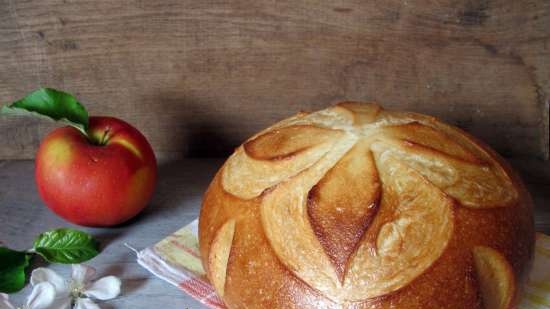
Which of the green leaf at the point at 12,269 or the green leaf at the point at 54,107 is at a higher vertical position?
the green leaf at the point at 54,107

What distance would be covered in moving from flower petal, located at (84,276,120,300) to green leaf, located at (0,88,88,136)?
11.0 inches

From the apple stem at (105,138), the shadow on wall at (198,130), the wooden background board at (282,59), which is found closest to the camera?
the apple stem at (105,138)

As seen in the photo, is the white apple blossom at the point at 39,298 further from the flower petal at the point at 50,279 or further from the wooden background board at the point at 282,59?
the wooden background board at the point at 282,59

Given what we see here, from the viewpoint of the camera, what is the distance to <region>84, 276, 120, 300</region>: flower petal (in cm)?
83

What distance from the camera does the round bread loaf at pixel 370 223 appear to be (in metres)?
0.65

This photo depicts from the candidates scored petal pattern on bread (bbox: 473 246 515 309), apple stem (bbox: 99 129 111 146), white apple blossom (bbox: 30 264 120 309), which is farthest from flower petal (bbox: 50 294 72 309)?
scored petal pattern on bread (bbox: 473 246 515 309)

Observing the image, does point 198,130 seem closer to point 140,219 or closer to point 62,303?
point 140,219

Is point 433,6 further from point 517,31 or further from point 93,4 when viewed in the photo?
point 93,4

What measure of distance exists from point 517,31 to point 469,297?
2.32 ft

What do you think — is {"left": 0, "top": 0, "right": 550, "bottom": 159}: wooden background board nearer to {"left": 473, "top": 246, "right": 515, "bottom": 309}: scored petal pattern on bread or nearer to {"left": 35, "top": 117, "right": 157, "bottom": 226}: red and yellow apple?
{"left": 35, "top": 117, "right": 157, "bottom": 226}: red and yellow apple

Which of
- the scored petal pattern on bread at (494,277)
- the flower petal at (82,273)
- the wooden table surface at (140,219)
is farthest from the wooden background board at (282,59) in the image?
the scored petal pattern on bread at (494,277)

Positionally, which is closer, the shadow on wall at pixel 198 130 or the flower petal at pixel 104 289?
the flower petal at pixel 104 289

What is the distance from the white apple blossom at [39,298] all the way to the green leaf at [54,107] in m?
0.29

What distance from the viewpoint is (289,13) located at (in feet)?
3.84
